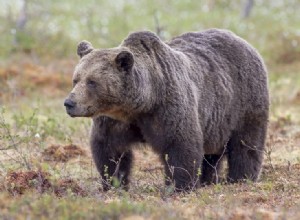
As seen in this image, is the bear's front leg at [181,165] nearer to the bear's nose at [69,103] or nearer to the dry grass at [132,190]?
the dry grass at [132,190]

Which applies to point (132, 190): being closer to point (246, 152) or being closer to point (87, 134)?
point (246, 152)

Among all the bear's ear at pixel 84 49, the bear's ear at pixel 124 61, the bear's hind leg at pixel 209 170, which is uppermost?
the bear's ear at pixel 84 49

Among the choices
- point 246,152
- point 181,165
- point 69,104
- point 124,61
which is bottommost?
point 246,152

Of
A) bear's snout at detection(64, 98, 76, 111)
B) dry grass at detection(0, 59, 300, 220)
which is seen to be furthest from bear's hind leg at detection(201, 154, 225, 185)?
bear's snout at detection(64, 98, 76, 111)

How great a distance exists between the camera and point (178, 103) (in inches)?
327

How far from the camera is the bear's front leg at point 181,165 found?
8.23 m

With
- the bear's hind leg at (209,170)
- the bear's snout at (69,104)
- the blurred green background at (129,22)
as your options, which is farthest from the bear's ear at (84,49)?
the blurred green background at (129,22)


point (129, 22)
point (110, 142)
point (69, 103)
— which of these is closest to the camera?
point (69, 103)

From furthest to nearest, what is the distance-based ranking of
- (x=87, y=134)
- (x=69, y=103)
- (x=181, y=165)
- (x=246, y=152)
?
(x=87, y=134) → (x=246, y=152) → (x=181, y=165) → (x=69, y=103)

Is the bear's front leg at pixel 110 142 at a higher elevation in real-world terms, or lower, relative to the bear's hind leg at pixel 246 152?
higher

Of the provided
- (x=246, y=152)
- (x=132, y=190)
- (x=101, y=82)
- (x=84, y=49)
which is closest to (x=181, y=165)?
(x=132, y=190)

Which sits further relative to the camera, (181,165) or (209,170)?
(209,170)

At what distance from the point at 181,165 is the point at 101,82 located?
137 cm

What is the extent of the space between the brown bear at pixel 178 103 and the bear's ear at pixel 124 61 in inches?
0.4
